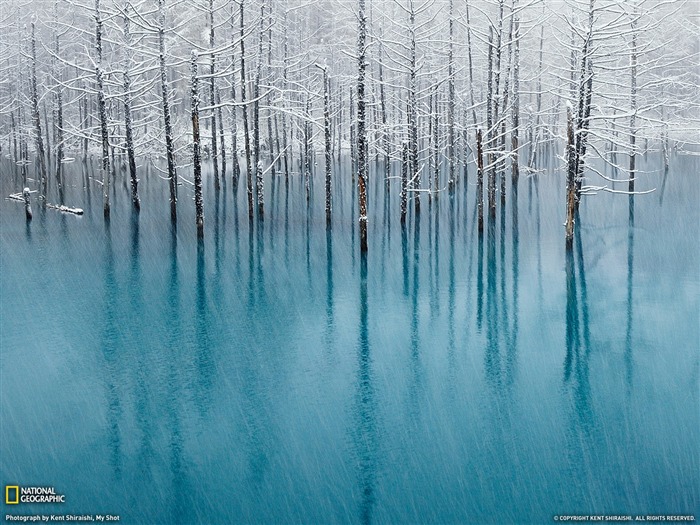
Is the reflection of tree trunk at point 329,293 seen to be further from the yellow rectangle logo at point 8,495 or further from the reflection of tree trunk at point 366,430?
the yellow rectangle logo at point 8,495

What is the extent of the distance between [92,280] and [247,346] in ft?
24.9

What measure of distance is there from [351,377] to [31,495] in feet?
19.3

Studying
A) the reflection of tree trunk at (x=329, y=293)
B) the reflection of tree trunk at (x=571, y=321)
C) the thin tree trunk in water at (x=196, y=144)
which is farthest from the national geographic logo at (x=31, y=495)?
the thin tree trunk in water at (x=196, y=144)

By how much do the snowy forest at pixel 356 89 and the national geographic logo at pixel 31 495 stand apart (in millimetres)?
14018

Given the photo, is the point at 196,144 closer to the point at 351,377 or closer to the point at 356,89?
the point at 351,377

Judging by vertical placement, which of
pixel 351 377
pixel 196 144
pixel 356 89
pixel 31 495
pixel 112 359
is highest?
pixel 356 89

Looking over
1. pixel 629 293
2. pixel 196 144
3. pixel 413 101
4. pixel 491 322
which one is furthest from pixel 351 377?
pixel 413 101

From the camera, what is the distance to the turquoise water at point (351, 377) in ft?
28.5

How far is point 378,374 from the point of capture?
12.7 m

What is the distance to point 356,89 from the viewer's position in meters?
41.7

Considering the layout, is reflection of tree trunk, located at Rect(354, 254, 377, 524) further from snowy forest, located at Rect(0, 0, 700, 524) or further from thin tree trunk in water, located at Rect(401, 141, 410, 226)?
thin tree trunk in water, located at Rect(401, 141, 410, 226)

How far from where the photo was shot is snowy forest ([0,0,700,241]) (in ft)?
79.1

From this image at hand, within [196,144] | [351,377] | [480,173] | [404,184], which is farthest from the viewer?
[404,184]

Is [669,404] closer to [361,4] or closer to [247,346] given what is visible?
[247,346]
